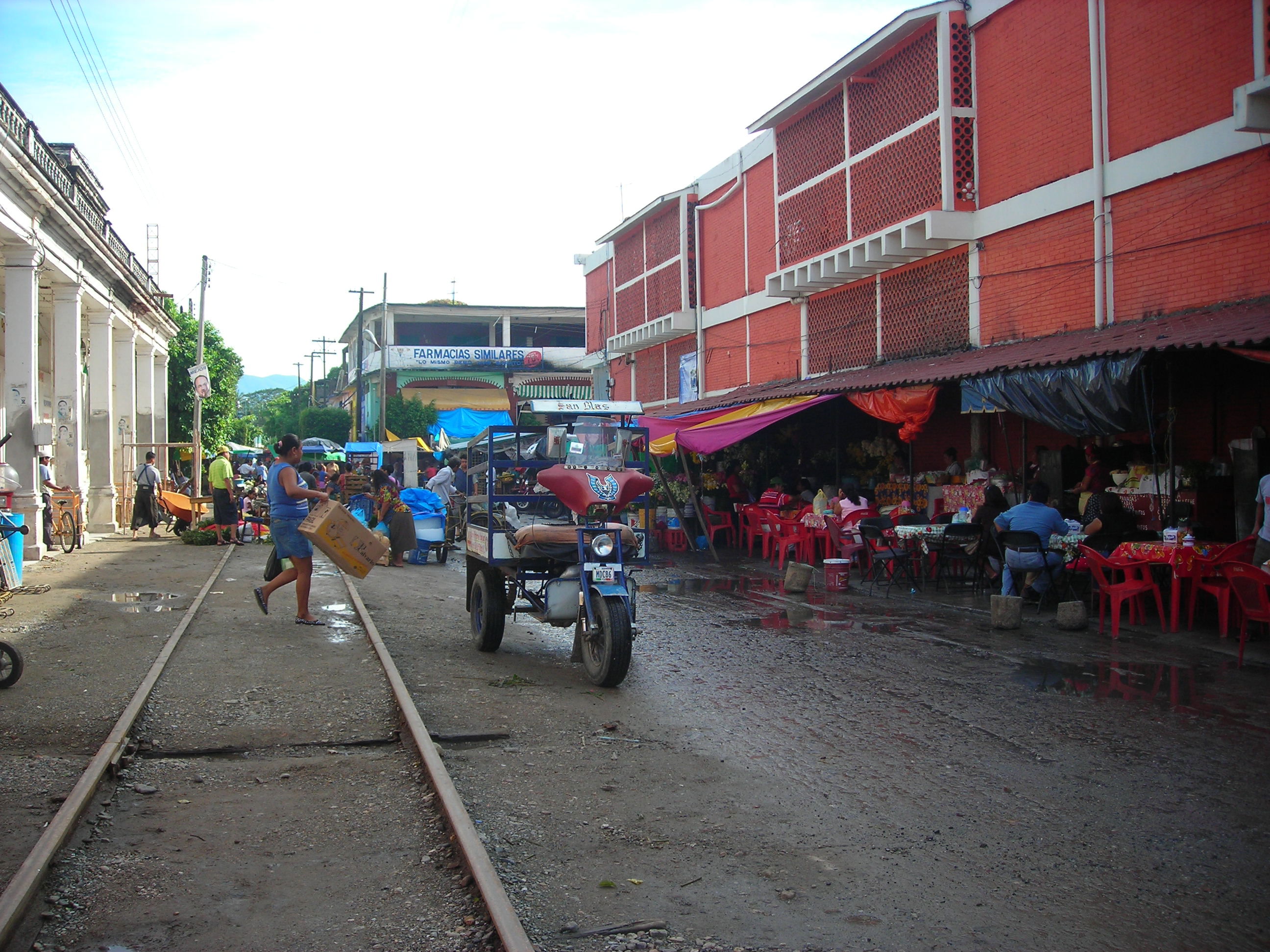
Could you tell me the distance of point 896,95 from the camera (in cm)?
1630

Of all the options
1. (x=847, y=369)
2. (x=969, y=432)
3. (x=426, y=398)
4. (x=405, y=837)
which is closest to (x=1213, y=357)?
(x=969, y=432)

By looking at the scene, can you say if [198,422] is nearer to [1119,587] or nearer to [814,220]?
[814,220]

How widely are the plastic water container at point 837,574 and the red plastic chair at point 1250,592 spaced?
18.8 feet

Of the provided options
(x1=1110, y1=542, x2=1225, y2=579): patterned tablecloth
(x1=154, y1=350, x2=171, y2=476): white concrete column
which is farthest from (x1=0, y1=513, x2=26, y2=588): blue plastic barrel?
(x1=154, y1=350, x2=171, y2=476): white concrete column

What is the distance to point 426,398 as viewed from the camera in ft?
179

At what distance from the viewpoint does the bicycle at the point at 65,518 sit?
17609 mm

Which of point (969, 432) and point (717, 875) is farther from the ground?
point (969, 432)

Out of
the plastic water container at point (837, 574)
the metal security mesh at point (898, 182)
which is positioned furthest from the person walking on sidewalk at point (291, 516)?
the metal security mesh at point (898, 182)

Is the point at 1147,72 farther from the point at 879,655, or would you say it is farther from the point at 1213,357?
the point at 879,655

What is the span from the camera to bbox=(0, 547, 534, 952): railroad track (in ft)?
11.4

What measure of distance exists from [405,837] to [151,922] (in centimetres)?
108

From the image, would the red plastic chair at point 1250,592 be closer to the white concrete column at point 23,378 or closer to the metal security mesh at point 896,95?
the metal security mesh at point 896,95

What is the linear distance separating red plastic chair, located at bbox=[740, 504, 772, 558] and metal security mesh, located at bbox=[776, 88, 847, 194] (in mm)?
6177

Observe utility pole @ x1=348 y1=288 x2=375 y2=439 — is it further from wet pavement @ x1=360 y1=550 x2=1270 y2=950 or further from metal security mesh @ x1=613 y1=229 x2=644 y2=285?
wet pavement @ x1=360 y1=550 x2=1270 y2=950
